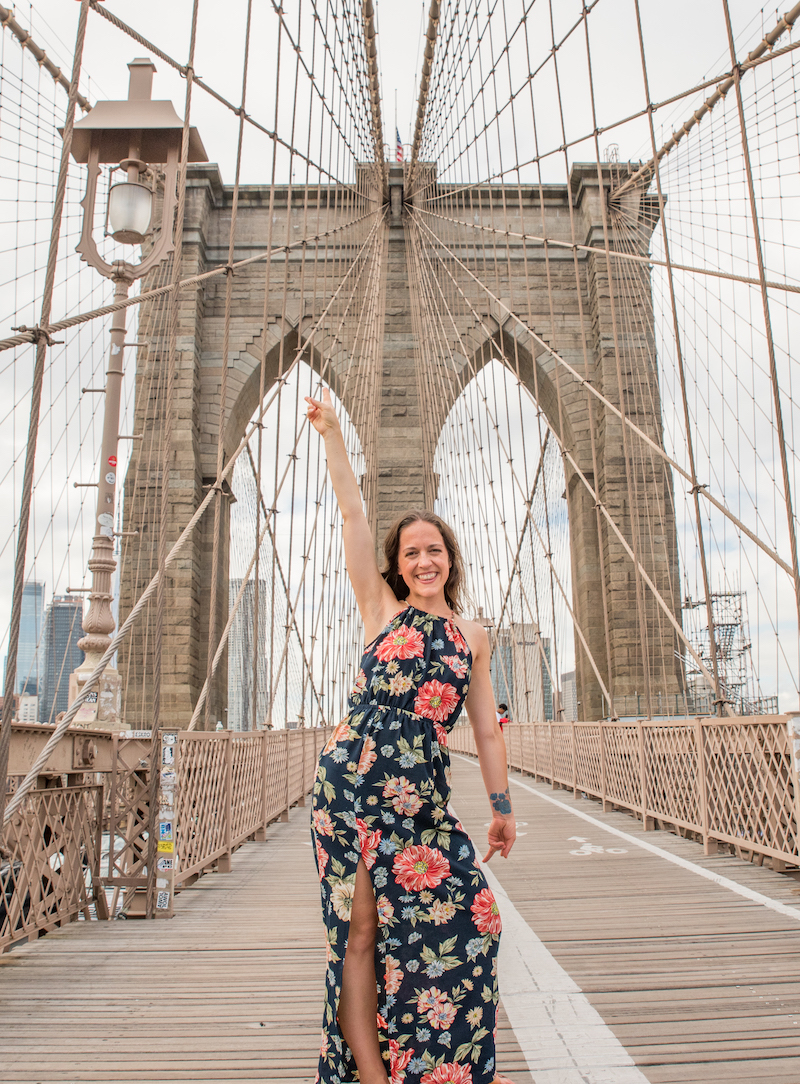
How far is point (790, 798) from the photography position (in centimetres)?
304

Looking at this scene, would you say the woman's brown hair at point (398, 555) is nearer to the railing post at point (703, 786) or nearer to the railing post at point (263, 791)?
the railing post at point (703, 786)

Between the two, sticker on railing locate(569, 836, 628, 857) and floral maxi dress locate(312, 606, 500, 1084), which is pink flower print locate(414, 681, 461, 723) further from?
sticker on railing locate(569, 836, 628, 857)

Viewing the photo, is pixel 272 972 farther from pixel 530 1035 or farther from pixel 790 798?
pixel 790 798

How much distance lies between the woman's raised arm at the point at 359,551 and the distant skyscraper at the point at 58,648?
7.71 m

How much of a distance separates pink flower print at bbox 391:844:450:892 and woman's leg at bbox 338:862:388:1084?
5 centimetres

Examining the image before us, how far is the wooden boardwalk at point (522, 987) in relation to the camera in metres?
1.51

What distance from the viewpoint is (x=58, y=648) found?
1329cm

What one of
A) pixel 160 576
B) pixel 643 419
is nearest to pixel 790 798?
pixel 160 576

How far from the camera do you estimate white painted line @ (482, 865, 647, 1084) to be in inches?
56.8

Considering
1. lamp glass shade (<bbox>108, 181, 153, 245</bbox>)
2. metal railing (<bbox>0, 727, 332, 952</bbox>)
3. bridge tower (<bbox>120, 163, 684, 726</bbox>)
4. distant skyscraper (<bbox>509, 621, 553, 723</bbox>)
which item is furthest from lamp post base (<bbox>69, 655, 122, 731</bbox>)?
bridge tower (<bbox>120, 163, 684, 726</bbox>)

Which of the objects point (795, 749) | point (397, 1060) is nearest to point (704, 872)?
point (795, 749)

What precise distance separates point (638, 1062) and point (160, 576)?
2071 mm

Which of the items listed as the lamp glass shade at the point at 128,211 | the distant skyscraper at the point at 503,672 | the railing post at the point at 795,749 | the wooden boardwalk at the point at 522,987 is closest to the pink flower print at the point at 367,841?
the wooden boardwalk at the point at 522,987

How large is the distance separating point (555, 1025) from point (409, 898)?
0.75m
